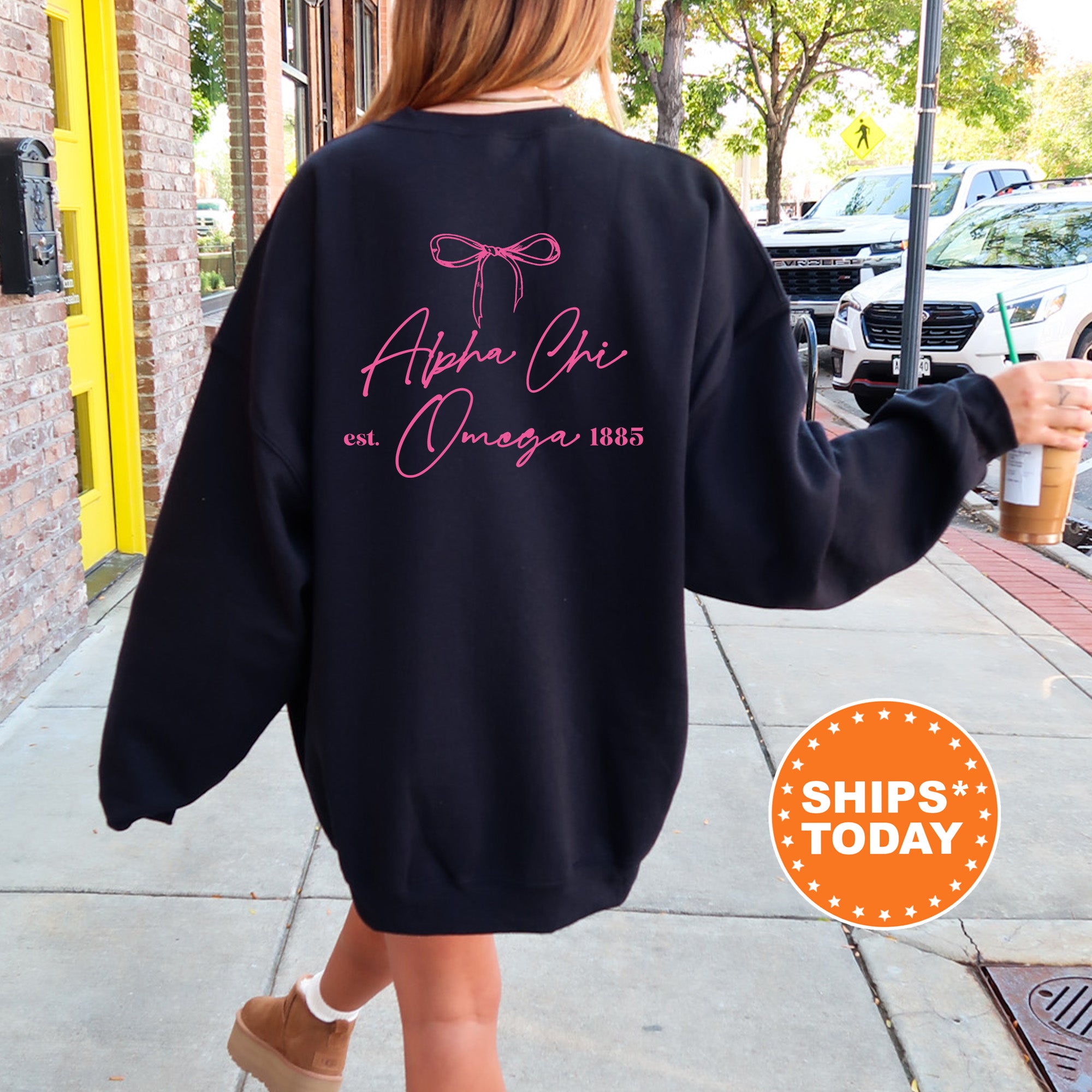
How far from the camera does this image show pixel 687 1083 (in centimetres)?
243

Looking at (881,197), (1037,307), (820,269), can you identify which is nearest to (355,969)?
(1037,307)

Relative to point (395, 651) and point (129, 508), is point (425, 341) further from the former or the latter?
point (129, 508)

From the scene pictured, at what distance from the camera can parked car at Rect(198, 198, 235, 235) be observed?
22.6 ft

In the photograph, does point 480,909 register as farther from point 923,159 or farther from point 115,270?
point 923,159

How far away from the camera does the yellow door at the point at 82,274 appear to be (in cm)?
485

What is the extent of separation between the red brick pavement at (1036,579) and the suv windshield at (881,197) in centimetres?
850

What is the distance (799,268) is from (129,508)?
9950mm

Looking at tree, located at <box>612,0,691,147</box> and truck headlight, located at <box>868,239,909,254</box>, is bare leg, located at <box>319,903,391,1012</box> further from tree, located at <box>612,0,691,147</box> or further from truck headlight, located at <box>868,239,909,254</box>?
tree, located at <box>612,0,691,147</box>

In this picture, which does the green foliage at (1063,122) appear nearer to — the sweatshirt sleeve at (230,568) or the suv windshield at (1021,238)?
the suv windshield at (1021,238)

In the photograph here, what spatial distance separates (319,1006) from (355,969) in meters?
0.16

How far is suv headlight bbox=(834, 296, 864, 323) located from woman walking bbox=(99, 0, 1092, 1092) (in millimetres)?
9280

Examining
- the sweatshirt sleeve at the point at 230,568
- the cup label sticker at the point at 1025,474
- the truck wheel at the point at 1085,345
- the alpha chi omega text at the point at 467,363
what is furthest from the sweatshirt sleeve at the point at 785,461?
the truck wheel at the point at 1085,345

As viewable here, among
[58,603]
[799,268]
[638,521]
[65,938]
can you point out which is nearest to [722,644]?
[58,603]

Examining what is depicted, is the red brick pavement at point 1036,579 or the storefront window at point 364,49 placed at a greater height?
the storefront window at point 364,49
